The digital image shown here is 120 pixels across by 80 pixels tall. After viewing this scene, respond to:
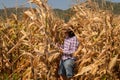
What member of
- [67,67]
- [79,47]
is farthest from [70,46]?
[67,67]

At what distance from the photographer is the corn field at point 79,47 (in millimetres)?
5359

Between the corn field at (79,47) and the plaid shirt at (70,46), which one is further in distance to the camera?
the plaid shirt at (70,46)

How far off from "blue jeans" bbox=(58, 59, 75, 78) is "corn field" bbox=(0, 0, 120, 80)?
8 cm

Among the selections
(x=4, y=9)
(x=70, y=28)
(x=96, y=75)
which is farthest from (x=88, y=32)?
(x=4, y=9)

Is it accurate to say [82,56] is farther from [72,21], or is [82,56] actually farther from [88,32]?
[72,21]

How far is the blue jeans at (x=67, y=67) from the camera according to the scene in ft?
18.7

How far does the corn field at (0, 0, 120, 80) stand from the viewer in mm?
5359

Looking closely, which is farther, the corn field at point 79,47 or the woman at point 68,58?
the woman at point 68,58

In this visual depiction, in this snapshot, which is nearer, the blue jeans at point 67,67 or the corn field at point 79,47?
the corn field at point 79,47

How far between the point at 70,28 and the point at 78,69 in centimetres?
60

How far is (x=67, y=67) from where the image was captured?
570 centimetres

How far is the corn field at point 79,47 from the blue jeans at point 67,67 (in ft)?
0.26

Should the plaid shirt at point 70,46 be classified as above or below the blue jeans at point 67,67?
above

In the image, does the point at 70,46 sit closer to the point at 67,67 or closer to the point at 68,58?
the point at 68,58
